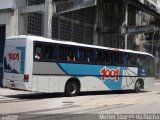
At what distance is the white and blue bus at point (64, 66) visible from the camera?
757 inches

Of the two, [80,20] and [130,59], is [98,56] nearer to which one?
[130,59]

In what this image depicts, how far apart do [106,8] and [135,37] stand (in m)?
→ 9.04

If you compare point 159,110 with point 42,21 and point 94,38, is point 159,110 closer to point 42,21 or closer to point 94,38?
point 42,21

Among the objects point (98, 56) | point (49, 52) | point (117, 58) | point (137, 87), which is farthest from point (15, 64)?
point (137, 87)

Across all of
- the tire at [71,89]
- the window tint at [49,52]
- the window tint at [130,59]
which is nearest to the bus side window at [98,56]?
the tire at [71,89]

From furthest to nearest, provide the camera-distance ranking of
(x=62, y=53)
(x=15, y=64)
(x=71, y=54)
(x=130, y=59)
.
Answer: (x=130, y=59) < (x=71, y=54) < (x=62, y=53) < (x=15, y=64)

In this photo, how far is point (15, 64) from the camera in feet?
64.3

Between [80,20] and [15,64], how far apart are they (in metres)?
14.0

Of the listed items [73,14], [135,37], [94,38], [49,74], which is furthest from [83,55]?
[135,37]

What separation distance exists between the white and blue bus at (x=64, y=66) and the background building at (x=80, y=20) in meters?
5.15

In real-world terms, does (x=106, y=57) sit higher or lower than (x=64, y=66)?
higher

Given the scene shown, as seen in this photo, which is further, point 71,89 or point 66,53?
point 71,89

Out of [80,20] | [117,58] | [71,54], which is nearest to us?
[71,54]

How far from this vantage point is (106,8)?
37.0m
